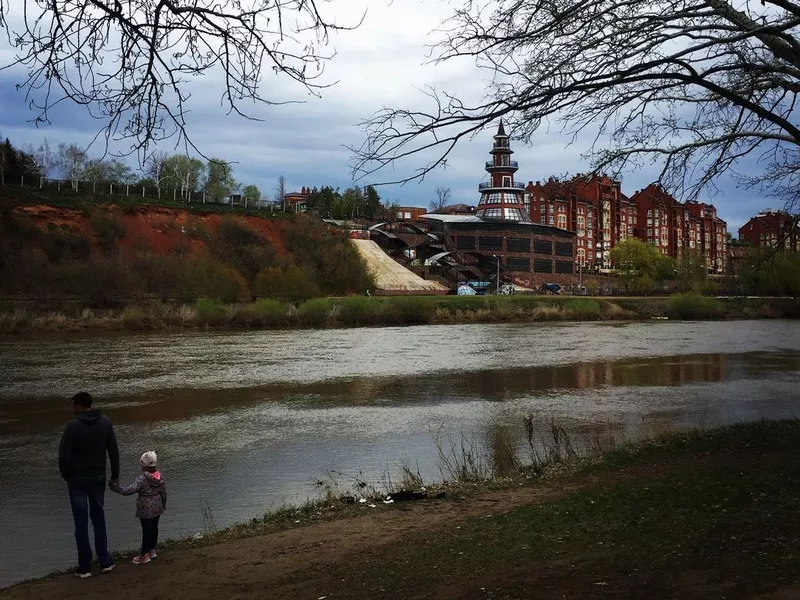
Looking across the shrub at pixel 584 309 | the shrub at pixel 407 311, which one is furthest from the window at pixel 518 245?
the shrub at pixel 407 311

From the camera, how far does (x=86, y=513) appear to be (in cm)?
755

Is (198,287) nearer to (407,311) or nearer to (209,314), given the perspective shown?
(209,314)

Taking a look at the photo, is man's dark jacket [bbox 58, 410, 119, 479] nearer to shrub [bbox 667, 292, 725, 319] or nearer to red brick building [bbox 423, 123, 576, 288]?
shrub [bbox 667, 292, 725, 319]

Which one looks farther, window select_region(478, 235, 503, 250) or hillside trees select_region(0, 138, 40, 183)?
window select_region(478, 235, 503, 250)

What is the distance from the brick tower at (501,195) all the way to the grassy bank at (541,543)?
10607cm

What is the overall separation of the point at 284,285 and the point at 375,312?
32.6 feet

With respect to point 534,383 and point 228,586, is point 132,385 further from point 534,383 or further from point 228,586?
point 228,586

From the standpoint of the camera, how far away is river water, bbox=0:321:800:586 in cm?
1203

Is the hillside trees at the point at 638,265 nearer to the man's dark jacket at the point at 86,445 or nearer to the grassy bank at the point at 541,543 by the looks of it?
the grassy bank at the point at 541,543

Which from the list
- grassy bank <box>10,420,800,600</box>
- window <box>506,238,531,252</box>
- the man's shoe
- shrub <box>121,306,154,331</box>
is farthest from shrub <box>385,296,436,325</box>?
the man's shoe

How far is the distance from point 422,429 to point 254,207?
91.9m

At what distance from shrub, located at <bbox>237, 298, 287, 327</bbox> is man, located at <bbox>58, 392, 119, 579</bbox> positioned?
2005 inches

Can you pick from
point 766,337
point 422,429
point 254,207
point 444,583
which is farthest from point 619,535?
point 254,207

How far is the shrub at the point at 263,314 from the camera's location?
58.1 meters
